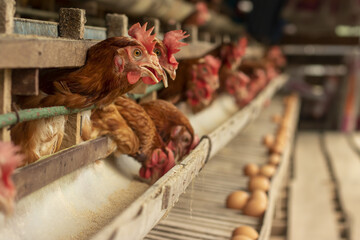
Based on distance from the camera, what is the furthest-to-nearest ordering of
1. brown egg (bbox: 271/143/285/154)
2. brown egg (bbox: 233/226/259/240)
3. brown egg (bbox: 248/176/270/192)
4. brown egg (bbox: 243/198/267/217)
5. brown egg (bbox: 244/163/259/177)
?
brown egg (bbox: 271/143/285/154), brown egg (bbox: 244/163/259/177), brown egg (bbox: 248/176/270/192), brown egg (bbox: 243/198/267/217), brown egg (bbox: 233/226/259/240)

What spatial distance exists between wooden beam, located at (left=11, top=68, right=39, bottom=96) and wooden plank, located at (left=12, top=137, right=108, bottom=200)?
0.19 meters

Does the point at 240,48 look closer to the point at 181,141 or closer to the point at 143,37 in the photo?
the point at 181,141

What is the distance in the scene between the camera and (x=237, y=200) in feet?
9.59

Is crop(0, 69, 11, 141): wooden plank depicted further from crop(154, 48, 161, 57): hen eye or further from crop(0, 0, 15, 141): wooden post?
crop(154, 48, 161, 57): hen eye

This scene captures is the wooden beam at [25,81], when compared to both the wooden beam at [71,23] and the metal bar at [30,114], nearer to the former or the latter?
the metal bar at [30,114]

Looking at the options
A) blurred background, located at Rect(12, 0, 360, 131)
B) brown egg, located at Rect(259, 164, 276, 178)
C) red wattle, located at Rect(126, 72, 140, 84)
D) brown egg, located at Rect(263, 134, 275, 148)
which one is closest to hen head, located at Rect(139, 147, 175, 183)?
red wattle, located at Rect(126, 72, 140, 84)

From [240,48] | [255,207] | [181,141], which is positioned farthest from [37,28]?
[240,48]

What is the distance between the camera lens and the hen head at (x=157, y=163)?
6.44 feet

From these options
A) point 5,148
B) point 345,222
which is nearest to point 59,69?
point 5,148

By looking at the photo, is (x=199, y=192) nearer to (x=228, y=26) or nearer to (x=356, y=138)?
(x=228, y=26)

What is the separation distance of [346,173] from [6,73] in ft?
19.2

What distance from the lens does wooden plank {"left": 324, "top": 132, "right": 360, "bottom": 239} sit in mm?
4523

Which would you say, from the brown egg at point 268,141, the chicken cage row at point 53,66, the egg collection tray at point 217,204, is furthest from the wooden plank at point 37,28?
the brown egg at point 268,141

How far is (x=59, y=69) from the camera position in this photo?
1.51m
